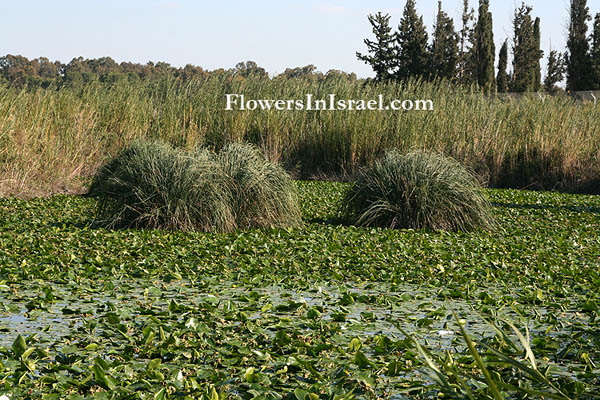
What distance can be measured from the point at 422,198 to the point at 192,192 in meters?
2.46

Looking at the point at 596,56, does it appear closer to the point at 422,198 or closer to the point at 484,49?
the point at 484,49

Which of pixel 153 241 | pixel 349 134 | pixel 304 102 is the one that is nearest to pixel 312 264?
pixel 153 241

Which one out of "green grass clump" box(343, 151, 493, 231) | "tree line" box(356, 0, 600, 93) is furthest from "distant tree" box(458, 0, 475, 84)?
"green grass clump" box(343, 151, 493, 231)

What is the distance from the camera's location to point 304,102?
1448 centimetres

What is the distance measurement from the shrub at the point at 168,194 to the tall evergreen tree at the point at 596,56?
27513 millimetres

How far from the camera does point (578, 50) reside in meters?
30.3

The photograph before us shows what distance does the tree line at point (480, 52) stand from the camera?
30266 millimetres

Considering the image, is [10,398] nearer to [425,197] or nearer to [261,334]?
[261,334]

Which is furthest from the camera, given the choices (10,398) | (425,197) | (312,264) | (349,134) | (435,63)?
(435,63)

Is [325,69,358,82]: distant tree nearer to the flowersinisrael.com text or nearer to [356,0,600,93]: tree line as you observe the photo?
the flowersinisrael.com text

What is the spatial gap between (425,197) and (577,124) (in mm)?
7485

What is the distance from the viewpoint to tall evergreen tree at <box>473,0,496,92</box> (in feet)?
99.2

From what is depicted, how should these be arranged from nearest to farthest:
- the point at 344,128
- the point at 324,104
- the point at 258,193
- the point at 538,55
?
the point at 258,193
the point at 344,128
the point at 324,104
the point at 538,55

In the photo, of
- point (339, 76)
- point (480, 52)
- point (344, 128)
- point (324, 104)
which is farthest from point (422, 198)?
point (480, 52)
